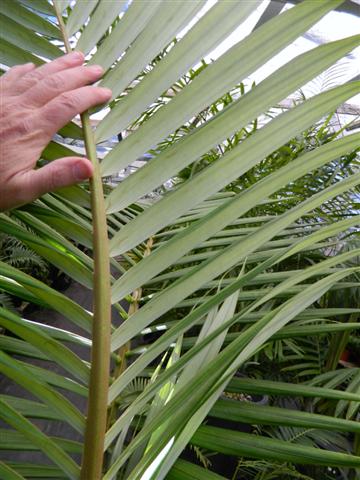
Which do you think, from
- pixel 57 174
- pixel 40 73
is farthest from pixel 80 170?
pixel 40 73

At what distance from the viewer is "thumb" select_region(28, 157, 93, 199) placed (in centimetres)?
39

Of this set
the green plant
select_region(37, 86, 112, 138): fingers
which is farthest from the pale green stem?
select_region(37, 86, 112, 138): fingers

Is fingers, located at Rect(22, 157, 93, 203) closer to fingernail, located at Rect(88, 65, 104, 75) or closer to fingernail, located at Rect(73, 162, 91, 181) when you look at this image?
fingernail, located at Rect(73, 162, 91, 181)

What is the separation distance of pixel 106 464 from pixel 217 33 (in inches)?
19.6

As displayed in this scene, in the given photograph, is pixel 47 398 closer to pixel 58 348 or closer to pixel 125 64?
pixel 58 348

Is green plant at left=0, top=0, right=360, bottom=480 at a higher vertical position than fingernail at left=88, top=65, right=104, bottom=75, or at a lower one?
lower

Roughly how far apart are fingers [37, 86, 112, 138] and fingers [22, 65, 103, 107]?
1cm

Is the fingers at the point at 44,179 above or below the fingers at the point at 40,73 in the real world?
below

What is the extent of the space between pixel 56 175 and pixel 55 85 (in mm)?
104

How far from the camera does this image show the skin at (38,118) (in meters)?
0.40

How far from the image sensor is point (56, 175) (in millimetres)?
389

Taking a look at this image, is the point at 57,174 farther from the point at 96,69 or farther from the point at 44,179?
the point at 96,69

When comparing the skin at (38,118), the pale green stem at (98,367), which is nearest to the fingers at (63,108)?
the skin at (38,118)

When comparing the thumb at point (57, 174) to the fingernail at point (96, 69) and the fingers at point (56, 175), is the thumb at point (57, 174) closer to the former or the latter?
the fingers at point (56, 175)
